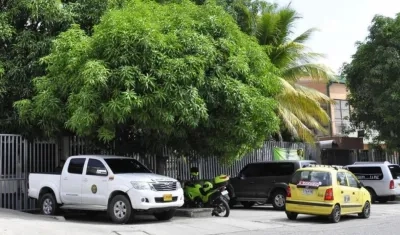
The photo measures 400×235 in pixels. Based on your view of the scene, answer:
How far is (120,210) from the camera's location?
13688 mm

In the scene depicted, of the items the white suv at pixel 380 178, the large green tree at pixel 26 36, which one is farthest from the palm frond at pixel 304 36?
the large green tree at pixel 26 36

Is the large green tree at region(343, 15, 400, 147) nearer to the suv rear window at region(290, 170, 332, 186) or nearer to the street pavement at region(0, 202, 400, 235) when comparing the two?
the street pavement at region(0, 202, 400, 235)

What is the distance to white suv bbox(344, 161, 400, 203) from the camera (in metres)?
21.5

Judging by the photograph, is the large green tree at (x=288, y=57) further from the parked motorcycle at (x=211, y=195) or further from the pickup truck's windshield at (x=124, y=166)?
the pickup truck's windshield at (x=124, y=166)

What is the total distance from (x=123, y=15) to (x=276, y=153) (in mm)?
13237

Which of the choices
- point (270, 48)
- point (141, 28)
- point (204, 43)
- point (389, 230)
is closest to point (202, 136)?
point (204, 43)

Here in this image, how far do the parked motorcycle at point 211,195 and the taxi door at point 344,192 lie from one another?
336 cm

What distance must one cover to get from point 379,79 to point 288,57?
14.5 feet

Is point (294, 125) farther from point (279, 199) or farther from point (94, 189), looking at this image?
point (94, 189)

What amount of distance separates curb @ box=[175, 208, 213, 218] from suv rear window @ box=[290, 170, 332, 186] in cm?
281

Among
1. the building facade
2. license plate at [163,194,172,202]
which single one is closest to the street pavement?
license plate at [163,194,172,202]

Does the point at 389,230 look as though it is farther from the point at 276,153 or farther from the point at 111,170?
the point at 276,153

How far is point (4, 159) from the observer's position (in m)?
16.6

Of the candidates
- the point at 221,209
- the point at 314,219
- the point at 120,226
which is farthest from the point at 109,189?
the point at 314,219
